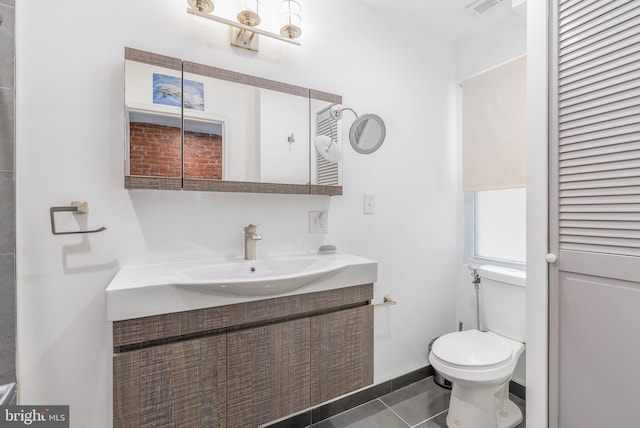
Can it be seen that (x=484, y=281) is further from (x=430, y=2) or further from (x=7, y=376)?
(x=7, y=376)

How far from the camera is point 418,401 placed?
1.88 m

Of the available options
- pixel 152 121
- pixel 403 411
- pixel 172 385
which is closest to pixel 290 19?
pixel 152 121

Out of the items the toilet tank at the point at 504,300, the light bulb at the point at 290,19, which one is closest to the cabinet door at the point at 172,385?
the light bulb at the point at 290,19

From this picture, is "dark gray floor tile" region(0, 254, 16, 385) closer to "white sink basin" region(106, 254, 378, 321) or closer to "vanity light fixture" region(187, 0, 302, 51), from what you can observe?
"white sink basin" region(106, 254, 378, 321)

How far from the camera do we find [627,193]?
3.55 ft

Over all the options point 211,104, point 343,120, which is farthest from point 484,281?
point 211,104

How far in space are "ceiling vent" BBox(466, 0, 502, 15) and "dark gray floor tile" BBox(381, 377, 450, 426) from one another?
8.01 feet

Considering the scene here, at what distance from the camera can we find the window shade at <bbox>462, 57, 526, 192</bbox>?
1838 millimetres

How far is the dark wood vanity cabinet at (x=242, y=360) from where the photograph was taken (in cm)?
97

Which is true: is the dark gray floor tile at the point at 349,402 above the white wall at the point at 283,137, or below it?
below

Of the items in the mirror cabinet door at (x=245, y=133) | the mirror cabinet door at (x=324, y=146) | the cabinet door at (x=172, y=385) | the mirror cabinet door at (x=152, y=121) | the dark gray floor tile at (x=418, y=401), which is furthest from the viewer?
the dark gray floor tile at (x=418, y=401)

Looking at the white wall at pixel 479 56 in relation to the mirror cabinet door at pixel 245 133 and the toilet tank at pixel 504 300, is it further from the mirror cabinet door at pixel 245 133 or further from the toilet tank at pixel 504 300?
the mirror cabinet door at pixel 245 133

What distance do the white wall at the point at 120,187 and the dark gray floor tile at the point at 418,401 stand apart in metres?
0.13

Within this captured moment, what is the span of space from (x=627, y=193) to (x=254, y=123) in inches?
60.2
